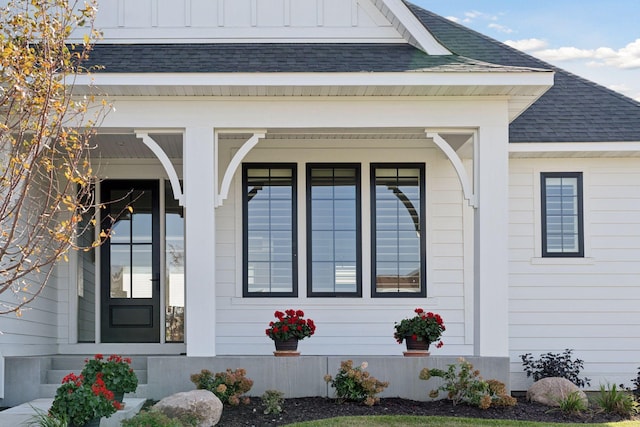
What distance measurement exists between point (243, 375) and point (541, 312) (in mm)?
4262

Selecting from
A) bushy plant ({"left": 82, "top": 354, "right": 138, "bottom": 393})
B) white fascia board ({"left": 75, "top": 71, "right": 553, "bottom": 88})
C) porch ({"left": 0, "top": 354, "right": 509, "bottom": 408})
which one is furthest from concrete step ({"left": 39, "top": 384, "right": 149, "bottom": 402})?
white fascia board ({"left": 75, "top": 71, "right": 553, "bottom": 88})

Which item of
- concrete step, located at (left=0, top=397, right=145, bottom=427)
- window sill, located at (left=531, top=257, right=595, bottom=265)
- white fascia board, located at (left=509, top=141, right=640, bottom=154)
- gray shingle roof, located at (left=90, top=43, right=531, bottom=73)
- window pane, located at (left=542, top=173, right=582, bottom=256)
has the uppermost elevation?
gray shingle roof, located at (left=90, top=43, right=531, bottom=73)

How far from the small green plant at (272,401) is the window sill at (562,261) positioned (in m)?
4.12

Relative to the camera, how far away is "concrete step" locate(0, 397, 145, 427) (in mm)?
8070

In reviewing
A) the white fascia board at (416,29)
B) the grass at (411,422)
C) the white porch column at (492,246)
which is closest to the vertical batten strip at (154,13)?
the white fascia board at (416,29)

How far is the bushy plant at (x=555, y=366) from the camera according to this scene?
1054 cm

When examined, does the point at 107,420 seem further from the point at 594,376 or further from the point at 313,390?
the point at 594,376

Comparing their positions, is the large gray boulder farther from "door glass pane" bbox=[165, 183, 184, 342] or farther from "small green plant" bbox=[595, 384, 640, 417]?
"small green plant" bbox=[595, 384, 640, 417]

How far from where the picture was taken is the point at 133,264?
38.1ft

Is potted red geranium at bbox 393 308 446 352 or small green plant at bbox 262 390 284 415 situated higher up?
potted red geranium at bbox 393 308 446 352

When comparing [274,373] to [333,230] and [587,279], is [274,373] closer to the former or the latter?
[333,230]

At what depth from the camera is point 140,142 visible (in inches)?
408

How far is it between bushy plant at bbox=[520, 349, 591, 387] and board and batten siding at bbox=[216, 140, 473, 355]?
740 mm

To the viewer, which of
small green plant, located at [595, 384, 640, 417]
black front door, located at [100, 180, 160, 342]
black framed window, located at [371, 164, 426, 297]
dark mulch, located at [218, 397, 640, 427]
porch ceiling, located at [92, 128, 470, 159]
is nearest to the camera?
dark mulch, located at [218, 397, 640, 427]
